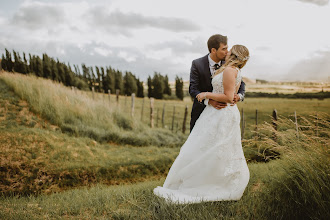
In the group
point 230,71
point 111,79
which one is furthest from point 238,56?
point 111,79

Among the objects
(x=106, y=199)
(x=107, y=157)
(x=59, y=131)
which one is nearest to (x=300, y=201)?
(x=106, y=199)

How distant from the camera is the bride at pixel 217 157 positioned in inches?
129

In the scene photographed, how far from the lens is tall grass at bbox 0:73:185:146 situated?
952 cm

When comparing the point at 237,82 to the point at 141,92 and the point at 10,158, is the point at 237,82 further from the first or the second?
the point at 141,92

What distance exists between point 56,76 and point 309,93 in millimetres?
32505

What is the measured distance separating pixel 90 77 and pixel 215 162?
4017 cm

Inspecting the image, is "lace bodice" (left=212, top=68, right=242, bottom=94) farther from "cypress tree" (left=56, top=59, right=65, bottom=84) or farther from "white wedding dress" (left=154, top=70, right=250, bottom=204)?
"cypress tree" (left=56, top=59, right=65, bottom=84)

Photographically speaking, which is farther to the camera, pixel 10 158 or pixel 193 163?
pixel 10 158

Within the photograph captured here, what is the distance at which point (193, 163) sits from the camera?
3.42 m

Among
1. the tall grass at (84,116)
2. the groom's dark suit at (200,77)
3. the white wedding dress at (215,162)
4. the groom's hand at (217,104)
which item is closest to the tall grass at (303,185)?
the white wedding dress at (215,162)

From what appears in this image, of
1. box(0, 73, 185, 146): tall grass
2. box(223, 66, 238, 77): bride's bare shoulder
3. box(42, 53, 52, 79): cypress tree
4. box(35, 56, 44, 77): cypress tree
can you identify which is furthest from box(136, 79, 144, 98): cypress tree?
box(223, 66, 238, 77): bride's bare shoulder

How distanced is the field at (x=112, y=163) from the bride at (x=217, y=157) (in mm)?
189

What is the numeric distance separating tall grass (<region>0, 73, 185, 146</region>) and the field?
→ 0.14ft

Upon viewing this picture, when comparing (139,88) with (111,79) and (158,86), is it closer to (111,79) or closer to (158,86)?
(158,86)
